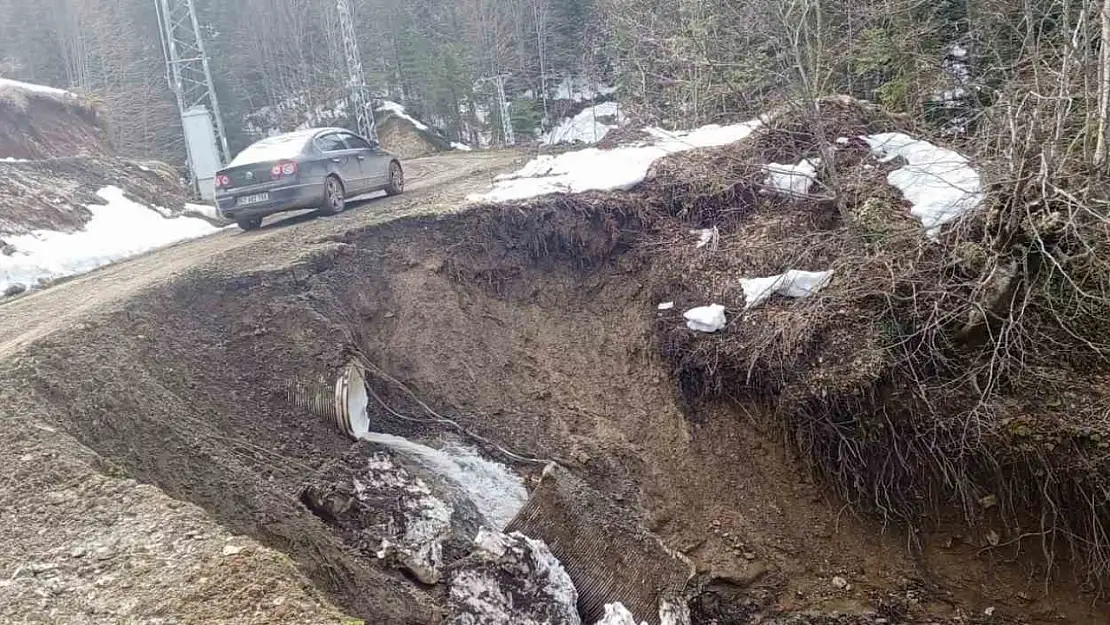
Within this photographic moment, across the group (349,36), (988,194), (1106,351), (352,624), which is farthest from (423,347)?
(349,36)

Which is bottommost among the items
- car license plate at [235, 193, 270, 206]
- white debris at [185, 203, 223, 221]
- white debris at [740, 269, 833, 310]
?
white debris at [740, 269, 833, 310]

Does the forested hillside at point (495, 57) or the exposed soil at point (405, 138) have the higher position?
the forested hillside at point (495, 57)

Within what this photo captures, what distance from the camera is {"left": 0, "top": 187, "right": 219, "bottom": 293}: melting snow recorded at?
10.9 m

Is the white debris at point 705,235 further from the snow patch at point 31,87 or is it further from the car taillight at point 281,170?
the snow patch at point 31,87

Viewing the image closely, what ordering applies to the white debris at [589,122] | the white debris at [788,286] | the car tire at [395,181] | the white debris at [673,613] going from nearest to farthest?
the white debris at [673,613] → the white debris at [788,286] → the car tire at [395,181] → the white debris at [589,122]

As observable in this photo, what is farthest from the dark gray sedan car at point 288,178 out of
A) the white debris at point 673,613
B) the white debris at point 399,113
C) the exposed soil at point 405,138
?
the white debris at point 399,113

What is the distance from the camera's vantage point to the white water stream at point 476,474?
276 inches

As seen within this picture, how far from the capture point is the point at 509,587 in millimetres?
5520

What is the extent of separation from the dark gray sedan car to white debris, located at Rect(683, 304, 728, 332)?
584 centimetres

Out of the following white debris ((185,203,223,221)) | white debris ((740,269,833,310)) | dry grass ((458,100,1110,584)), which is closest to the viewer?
dry grass ((458,100,1110,584))

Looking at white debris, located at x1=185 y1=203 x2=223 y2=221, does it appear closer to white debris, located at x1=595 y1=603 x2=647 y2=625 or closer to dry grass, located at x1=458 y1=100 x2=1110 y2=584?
dry grass, located at x1=458 y1=100 x2=1110 y2=584

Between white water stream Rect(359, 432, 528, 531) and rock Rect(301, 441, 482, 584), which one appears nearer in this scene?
rock Rect(301, 441, 482, 584)

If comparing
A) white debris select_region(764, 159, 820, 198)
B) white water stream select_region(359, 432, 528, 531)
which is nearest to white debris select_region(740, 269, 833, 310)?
white debris select_region(764, 159, 820, 198)

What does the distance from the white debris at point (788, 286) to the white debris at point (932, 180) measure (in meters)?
1.23
